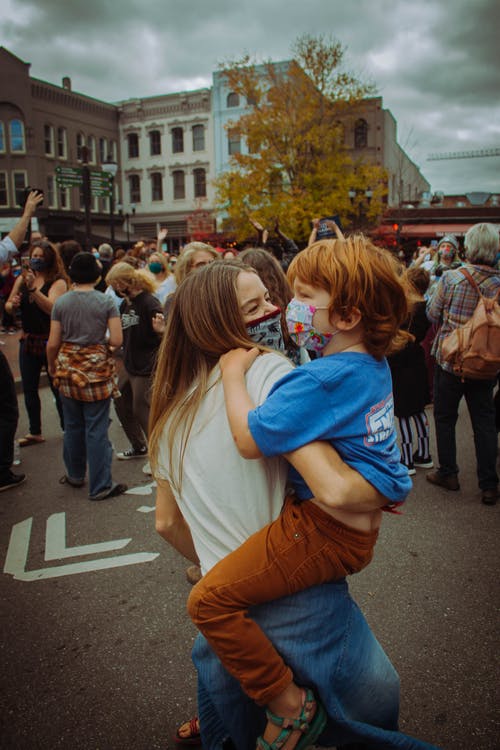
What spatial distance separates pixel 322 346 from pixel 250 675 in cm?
90

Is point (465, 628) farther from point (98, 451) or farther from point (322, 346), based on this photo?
point (98, 451)

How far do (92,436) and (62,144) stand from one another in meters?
40.0

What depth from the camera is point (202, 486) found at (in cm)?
150

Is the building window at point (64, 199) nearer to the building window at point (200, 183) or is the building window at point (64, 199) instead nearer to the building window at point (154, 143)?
the building window at point (154, 143)

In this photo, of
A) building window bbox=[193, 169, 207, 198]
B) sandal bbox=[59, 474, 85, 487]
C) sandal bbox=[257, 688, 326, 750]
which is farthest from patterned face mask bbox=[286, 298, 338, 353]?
building window bbox=[193, 169, 207, 198]

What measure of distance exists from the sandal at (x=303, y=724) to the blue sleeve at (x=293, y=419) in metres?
0.68

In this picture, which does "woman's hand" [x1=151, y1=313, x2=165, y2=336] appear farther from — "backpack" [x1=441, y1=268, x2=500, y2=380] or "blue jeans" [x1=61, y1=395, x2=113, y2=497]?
"backpack" [x1=441, y1=268, x2=500, y2=380]

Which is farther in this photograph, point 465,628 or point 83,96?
point 83,96

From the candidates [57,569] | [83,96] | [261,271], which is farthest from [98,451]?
[83,96]

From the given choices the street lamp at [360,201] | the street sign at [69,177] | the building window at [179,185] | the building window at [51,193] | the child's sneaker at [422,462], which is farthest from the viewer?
the building window at [179,185]

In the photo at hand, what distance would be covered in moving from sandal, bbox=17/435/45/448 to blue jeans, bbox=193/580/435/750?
5280 millimetres

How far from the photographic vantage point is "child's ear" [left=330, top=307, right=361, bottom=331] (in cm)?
149

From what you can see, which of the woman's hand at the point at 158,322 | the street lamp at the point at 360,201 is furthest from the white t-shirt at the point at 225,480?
the street lamp at the point at 360,201

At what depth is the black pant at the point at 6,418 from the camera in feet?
16.0
